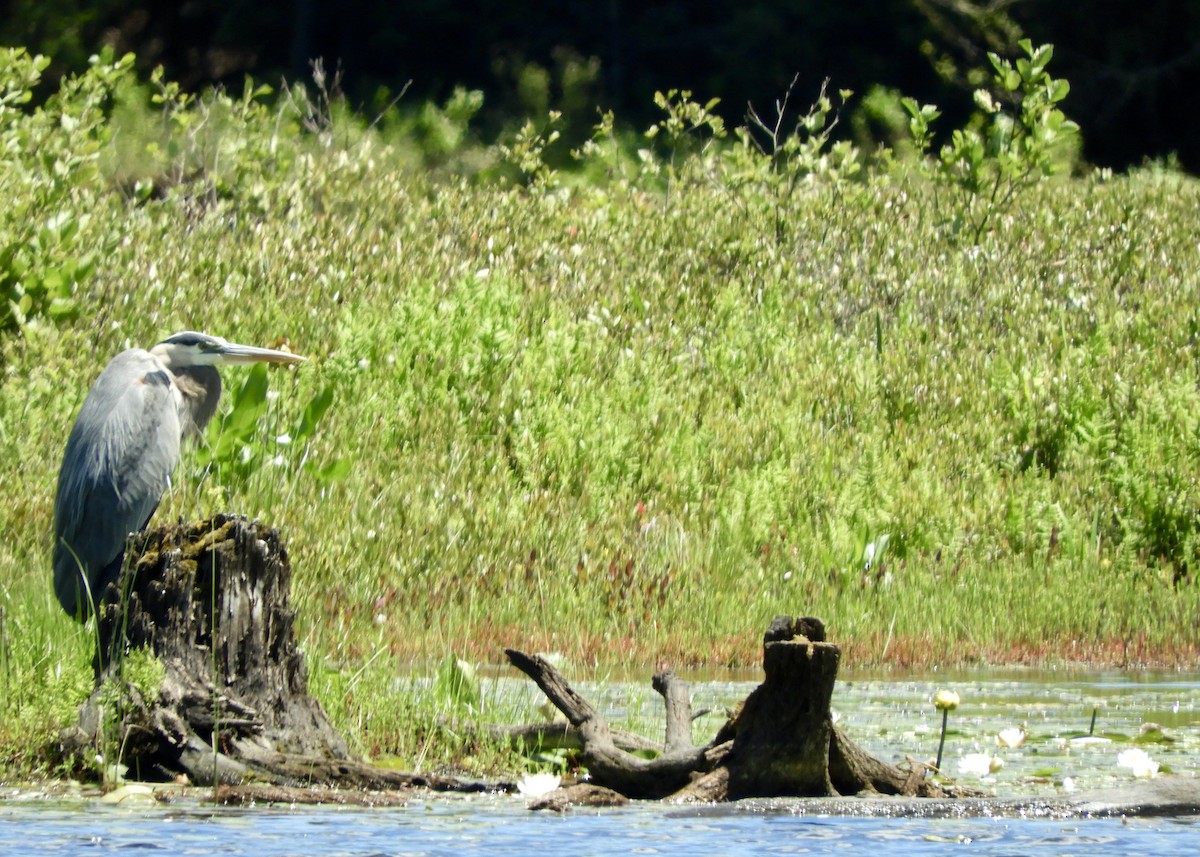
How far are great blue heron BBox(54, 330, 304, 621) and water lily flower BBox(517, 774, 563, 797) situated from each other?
1.80m

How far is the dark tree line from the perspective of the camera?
1966 cm

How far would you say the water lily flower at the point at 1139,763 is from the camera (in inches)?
165

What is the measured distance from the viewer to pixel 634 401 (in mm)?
9984

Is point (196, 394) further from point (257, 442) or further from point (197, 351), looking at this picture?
point (257, 442)

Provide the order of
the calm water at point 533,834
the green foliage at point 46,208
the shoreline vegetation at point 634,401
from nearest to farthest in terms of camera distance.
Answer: the calm water at point 533,834
the shoreline vegetation at point 634,401
the green foliage at point 46,208

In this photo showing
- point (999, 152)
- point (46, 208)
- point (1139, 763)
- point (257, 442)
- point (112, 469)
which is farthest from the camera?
point (999, 152)

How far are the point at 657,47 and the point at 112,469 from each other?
16532 millimetres

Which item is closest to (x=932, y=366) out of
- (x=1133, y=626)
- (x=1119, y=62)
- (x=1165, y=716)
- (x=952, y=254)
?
(x=952, y=254)

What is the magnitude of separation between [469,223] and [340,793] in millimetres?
9085

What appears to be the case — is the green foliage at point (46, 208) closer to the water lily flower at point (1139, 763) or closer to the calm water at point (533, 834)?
the calm water at point (533, 834)

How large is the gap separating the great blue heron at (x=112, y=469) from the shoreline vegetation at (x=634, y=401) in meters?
0.17

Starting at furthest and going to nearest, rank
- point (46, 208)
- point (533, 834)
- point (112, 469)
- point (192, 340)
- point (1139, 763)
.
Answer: point (46, 208) → point (192, 340) → point (112, 469) → point (1139, 763) → point (533, 834)

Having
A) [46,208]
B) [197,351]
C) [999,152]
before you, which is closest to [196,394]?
[197,351]

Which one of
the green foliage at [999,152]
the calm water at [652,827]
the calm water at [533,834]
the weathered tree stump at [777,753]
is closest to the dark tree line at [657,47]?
the green foliage at [999,152]
